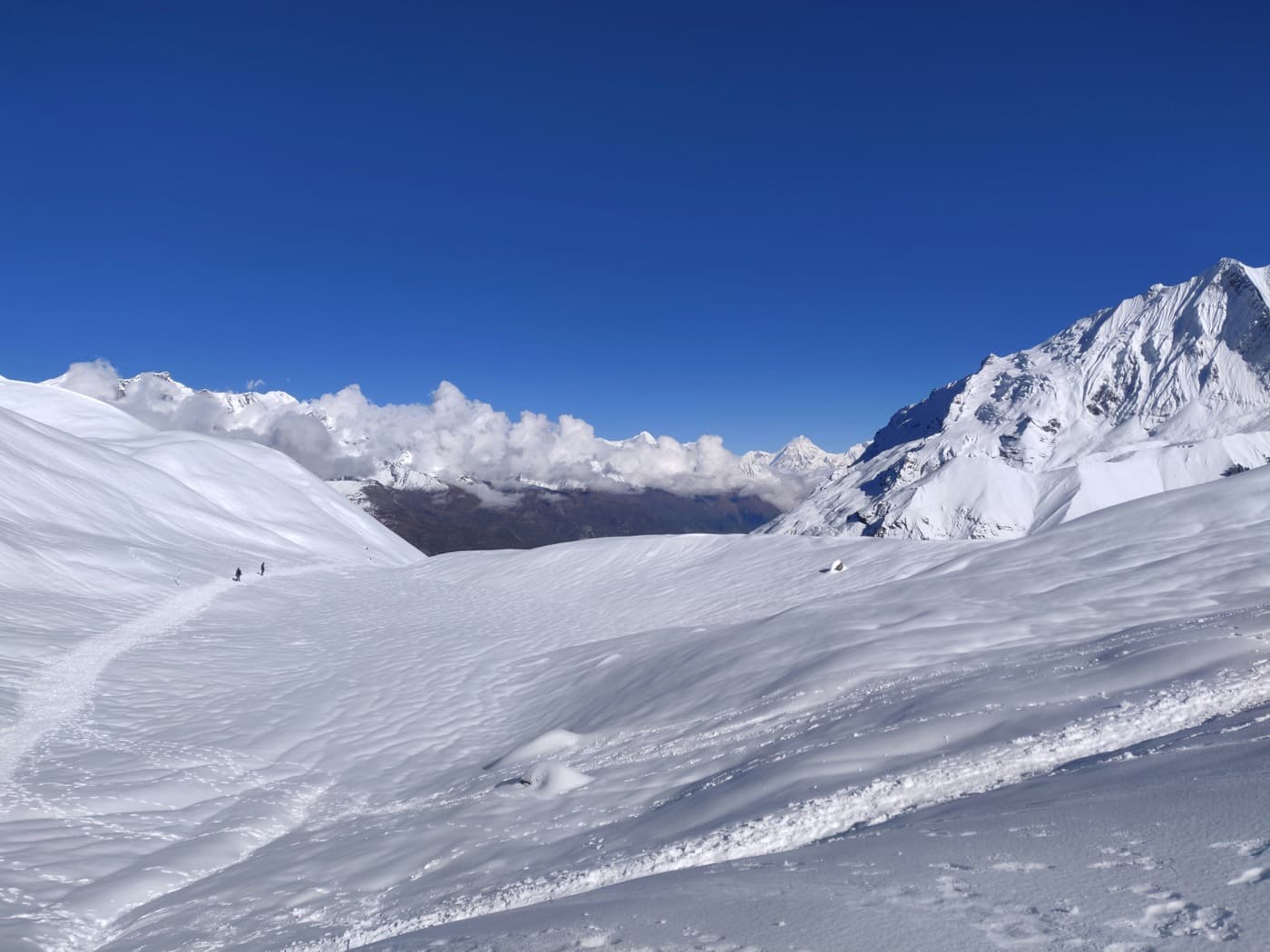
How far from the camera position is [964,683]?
29.7 feet

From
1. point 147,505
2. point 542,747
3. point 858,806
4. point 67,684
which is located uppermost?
point 147,505

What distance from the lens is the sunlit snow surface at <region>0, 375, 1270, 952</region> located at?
4.13 meters

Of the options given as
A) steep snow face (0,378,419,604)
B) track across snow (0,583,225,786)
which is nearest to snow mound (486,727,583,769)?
track across snow (0,583,225,786)

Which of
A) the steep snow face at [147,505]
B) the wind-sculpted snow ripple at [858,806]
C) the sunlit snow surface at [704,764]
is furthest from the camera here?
the steep snow face at [147,505]

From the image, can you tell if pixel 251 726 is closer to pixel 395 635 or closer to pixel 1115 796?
pixel 395 635

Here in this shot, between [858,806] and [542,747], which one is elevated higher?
[858,806]

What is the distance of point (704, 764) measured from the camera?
9.20m

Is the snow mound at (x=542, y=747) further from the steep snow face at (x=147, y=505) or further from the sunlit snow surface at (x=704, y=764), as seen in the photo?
the steep snow face at (x=147, y=505)

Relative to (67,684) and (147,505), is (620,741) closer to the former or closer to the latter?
(67,684)

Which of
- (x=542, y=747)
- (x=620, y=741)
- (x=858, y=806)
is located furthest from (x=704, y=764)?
(x=542, y=747)

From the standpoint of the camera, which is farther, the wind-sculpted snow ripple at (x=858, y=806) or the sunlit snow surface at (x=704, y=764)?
the wind-sculpted snow ripple at (x=858, y=806)

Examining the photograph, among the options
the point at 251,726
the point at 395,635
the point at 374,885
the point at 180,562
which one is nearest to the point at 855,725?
the point at 374,885

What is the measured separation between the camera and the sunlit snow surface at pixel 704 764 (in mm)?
4128

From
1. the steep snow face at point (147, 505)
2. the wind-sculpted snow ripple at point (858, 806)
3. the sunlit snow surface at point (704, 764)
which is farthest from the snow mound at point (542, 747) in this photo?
the steep snow face at point (147, 505)
